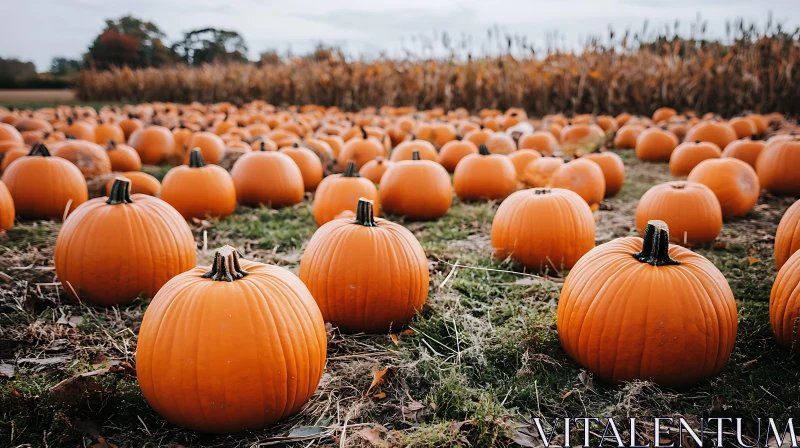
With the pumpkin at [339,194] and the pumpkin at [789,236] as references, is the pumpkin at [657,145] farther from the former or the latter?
the pumpkin at [339,194]

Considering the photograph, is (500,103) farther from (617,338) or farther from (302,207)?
(617,338)

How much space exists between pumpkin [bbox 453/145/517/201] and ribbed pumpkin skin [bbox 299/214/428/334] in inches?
112

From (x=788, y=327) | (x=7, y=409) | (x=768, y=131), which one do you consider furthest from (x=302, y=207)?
(x=768, y=131)

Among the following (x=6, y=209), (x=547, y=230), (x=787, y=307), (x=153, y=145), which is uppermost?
(x=153, y=145)

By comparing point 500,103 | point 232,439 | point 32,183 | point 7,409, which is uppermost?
point 500,103

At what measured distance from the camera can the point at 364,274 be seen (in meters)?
2.95

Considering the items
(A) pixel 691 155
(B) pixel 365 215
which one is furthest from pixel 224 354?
(A) pixel 691 155

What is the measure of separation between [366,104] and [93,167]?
10.4m

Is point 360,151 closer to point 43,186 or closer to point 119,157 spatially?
point 119,157

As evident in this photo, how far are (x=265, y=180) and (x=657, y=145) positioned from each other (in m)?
5.99

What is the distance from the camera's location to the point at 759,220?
5.17 m

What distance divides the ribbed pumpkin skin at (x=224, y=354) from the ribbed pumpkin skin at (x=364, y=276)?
2.31 ft

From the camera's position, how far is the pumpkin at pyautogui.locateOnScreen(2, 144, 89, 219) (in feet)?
15.7

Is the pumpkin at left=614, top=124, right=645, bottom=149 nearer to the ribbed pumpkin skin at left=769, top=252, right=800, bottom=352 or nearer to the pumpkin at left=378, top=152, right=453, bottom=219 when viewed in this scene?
the pumpkin at left=378, top=152, right=453, bottom=219
